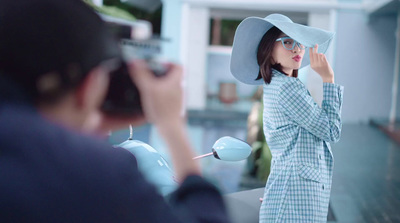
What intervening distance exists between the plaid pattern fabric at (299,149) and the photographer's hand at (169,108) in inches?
36.9

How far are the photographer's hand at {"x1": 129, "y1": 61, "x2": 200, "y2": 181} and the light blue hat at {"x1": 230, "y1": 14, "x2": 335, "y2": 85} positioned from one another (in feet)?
3.27

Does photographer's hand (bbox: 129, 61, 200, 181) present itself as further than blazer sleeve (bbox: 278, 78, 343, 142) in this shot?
No

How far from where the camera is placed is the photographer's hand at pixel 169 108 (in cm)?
68

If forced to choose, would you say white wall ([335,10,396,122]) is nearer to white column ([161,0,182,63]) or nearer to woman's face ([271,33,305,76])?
white column ([161,0,182,63])

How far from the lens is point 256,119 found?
484 centimetres

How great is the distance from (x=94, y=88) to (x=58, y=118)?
2.6 inches

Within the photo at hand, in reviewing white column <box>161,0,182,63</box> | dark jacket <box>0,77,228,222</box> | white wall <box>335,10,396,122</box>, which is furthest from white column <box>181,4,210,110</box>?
dark jacket <box>0,77,228,222</box>

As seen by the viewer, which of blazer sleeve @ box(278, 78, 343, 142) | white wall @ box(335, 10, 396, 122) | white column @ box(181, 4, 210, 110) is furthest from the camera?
white column @ box(181, 4, 210, 110)

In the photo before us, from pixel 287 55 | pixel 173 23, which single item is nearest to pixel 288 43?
pixel 287 55

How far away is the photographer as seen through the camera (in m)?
0.62

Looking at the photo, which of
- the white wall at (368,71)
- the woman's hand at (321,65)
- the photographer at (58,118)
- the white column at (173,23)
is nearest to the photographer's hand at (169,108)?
the photographer at (58,118)

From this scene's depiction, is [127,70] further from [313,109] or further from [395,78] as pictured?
[395,78]

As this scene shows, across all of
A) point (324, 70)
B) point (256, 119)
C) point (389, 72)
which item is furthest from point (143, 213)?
point (389, 72)

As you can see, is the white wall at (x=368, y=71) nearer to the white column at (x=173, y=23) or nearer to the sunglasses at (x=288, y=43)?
the white column at (x=173, y=23)
